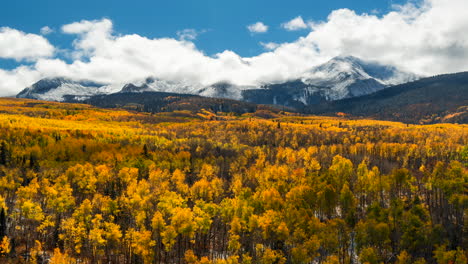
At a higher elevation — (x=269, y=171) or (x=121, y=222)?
(x=269, y=171)

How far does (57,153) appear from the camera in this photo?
17225 centimetres

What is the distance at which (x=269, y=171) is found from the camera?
141 meters

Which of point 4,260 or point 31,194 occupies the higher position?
point 31,194

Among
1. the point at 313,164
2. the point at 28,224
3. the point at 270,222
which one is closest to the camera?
the point at 270,222

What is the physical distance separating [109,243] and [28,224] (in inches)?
1215

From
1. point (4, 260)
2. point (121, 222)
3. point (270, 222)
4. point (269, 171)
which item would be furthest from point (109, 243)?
point (269, 171)

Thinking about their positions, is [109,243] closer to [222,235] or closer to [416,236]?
[222,235]

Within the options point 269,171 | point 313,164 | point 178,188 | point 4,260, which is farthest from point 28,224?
point 313,164

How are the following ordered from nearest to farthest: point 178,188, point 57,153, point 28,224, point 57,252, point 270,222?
point 57,252 → point 270,222 → point 28,224 → point 178,188 → point 57,153

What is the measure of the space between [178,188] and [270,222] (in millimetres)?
50665

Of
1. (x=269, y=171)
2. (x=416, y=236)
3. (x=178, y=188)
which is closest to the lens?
(x=416, y=236)

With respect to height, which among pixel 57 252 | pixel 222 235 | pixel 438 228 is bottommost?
pixel 222 235

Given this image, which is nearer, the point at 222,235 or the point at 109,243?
the point at 109,243

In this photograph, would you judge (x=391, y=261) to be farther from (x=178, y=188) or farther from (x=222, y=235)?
(x=178, y=188)
